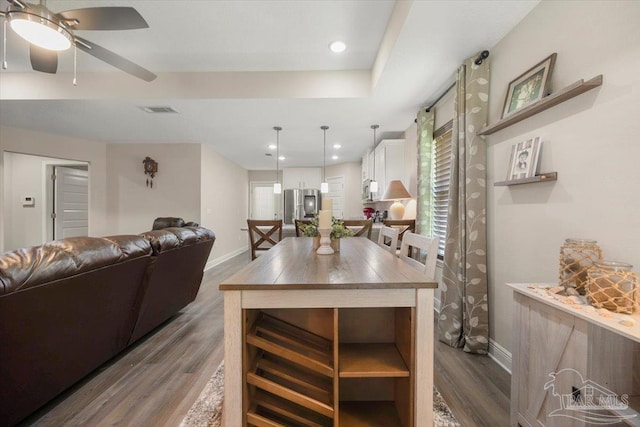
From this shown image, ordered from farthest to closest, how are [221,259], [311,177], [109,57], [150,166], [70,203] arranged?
[311,177], [221,259], [70,203], [150,166], [109,57]

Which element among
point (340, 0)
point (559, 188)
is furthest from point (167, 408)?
point (340, 0)

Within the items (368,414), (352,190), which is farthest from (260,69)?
(352,190)

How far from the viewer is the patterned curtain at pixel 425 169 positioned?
10.2 feet

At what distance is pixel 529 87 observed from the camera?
1.64 metres

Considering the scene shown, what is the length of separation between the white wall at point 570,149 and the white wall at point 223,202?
4.75 metres

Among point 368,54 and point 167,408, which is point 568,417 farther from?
point 368,54

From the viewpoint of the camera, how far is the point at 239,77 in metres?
2.92

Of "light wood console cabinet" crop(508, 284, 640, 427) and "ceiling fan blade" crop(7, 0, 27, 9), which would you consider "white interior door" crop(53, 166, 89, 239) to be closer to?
"ceiling fan blade" crop(7, 0, 27, 9)

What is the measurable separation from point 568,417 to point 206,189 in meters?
5.44

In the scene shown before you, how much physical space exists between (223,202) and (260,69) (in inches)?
152

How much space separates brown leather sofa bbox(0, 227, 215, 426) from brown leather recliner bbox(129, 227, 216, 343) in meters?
0.01

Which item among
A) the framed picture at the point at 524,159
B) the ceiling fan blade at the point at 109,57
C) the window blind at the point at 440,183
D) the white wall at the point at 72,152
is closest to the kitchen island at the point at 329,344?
the framed picture at the point at 524,159

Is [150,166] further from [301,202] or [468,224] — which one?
[468,224]

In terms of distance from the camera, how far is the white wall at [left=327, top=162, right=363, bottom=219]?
271 inches
